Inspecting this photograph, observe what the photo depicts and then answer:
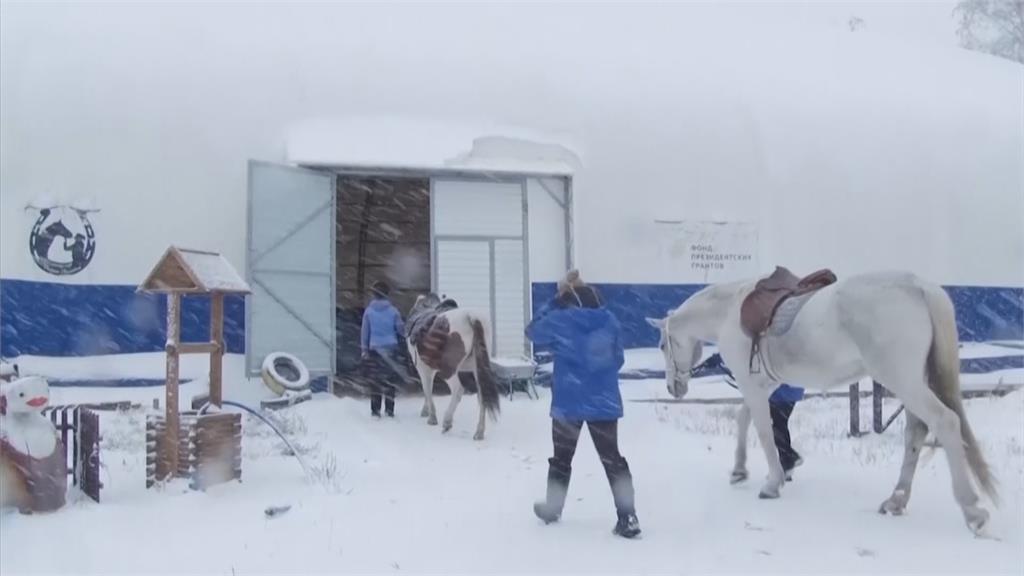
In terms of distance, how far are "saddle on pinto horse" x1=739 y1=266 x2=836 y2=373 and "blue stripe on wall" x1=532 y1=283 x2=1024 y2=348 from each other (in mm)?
6330

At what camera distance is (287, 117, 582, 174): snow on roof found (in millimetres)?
11906

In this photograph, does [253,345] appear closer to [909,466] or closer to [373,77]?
[373,77]

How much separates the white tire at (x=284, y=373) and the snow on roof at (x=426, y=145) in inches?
100

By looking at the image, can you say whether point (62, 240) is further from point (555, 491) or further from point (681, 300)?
point (555, 491)

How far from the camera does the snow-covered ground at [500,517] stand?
480 centimetres

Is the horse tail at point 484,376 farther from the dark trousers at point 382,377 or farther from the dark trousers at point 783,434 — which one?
the dark trousers at point 783,434

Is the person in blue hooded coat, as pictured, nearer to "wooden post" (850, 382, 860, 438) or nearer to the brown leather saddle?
"wooden post" (850, 382, 860, 438)

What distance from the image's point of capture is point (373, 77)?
13.5 m

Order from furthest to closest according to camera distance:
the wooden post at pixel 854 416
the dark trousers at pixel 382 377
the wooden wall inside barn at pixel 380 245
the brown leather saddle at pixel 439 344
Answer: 1. the wooden wall inside barn at pixel 380 245
2. the dark trousers at pixel 382 377
3. the brown leather saddle at pixel 439 344
4. the wooden post at pixel 854 416

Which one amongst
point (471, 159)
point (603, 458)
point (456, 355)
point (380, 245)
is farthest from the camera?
point (380, 245)

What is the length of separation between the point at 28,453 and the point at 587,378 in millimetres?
3479

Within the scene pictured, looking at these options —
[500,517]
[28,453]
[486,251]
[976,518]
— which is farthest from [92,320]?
[976,518]

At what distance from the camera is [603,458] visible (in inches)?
206

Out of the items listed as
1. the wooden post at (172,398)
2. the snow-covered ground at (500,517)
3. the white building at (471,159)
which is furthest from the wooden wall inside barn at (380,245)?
the wooden post at (172,398)
